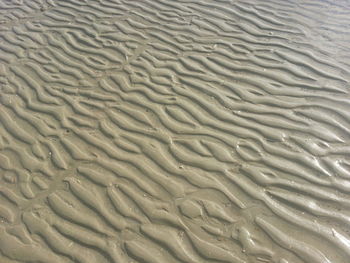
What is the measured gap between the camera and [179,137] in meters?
4.16

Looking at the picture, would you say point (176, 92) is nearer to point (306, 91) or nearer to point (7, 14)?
point (306, 91)

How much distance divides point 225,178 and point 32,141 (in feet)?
7.41

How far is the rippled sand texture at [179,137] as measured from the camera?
3.22m

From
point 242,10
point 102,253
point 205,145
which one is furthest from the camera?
point 242,10

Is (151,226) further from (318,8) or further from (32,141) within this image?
(318,8)

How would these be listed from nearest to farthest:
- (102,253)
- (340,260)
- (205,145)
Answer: (340,260), (102,253), (205,145)

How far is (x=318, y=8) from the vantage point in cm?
652

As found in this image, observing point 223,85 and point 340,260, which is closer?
point 340,260

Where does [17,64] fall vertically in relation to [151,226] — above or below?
above

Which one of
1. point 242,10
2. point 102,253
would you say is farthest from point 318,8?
point 102,253

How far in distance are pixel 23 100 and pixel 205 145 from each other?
255 cm

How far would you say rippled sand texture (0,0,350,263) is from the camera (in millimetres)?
3225

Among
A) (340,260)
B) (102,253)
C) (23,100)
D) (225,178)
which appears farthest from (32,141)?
(340,260)

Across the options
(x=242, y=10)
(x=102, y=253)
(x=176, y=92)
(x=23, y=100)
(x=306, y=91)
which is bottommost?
(x=102, y=253)
